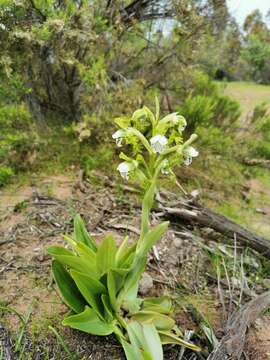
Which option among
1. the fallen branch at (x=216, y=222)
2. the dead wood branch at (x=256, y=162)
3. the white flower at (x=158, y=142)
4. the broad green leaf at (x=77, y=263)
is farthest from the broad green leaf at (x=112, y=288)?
the dead wood branch at (x=256, y=162)

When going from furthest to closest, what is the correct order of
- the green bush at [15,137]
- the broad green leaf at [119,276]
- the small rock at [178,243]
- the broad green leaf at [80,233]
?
1. the green bush at [15,137]
2. the small rock at [178,243]
3. the broad green leaf at [80,233]
4. the broad green leaf at [119,276]

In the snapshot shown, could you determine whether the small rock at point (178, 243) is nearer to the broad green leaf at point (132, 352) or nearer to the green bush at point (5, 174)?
the broad green leaf at point (132, 352)

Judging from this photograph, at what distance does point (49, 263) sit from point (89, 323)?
2.64 ft

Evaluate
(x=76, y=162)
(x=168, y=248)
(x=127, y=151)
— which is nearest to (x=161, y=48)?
(x=127, y=151)

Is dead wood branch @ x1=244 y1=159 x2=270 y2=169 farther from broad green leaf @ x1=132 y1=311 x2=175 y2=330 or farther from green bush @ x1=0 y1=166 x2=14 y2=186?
broad green leaf @ x1=132 y1=311 x2=175 y2=330

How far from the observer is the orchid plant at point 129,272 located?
5.31 ft

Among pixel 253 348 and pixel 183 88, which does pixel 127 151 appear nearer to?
pixel 183 88

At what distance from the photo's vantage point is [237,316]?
6.52 ft

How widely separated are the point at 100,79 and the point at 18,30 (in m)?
1.04

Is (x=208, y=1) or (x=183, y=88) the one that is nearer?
(x=208, y=1)

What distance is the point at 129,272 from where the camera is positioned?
1.80 meters

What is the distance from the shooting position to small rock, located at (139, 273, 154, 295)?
2.19 m

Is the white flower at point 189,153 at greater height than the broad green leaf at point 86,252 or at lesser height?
greater

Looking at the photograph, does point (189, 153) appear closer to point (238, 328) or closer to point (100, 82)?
point (238, 328)
